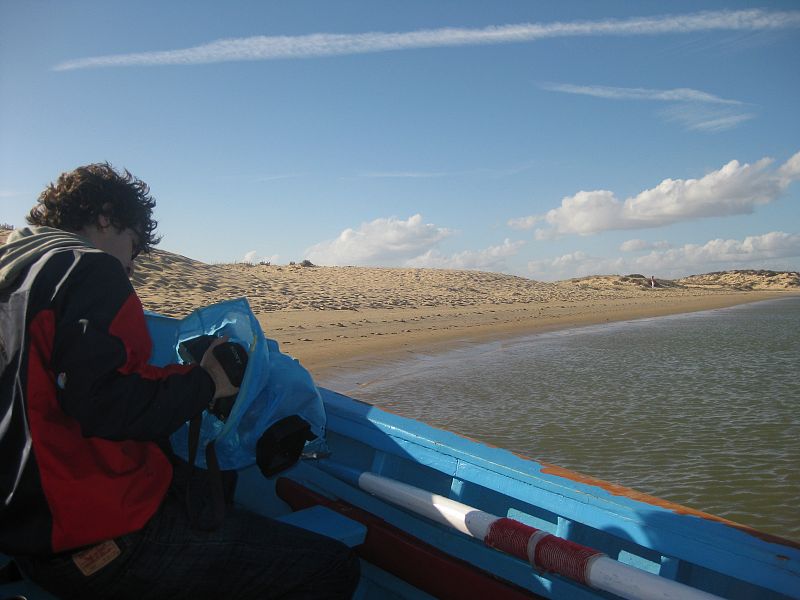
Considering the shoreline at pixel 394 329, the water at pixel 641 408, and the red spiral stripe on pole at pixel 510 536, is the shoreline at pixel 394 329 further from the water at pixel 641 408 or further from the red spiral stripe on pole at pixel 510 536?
the red spiral stripe on pole at pixel 510 536

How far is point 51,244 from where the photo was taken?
160cm

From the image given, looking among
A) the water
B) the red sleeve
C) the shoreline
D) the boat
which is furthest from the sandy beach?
the red sleeve

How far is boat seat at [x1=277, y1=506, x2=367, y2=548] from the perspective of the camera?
2273 mm

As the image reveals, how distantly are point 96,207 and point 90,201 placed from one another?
2cm

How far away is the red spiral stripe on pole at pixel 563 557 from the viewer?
1.85 meters

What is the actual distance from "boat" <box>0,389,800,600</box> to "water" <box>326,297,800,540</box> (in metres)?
2.91

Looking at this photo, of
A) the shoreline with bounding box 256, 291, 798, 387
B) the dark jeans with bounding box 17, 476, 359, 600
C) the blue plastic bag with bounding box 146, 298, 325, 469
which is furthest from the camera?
the shoreline with bounding box 256, 291, 798, 387

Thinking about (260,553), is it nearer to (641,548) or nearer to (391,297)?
(641,548)

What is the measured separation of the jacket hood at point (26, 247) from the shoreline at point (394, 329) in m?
7.70

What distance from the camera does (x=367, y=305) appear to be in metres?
20.3

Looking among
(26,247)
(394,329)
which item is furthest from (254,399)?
(394,329)

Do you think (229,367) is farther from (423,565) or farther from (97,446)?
(423,565)

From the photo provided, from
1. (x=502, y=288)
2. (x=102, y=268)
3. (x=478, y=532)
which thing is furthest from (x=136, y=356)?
(x=502, y=288)

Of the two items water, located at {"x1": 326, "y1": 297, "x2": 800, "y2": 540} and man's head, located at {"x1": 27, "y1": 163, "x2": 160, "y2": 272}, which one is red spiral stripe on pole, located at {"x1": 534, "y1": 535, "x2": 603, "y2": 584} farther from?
water, located at {"x1": 326, "y1": 297, "x2": 800, "y2": 540}
